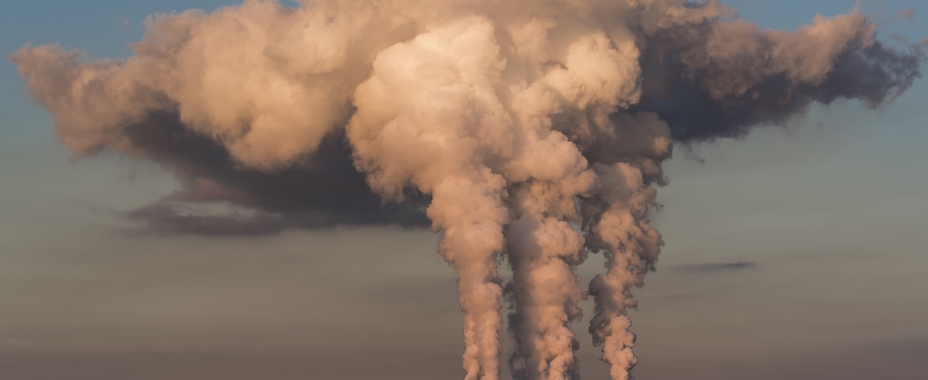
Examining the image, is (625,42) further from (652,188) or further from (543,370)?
(543,370)

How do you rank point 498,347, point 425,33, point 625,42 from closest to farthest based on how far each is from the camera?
1. point 498,347
2. point 425,33
3. point 625,42

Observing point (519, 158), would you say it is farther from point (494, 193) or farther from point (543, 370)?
point (543, 370)

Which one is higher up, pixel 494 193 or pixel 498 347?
pixel 494 193

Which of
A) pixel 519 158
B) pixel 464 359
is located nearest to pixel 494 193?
pixel 519 158

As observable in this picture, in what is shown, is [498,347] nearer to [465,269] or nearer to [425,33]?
[465,269]

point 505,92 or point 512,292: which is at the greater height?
point 505,92

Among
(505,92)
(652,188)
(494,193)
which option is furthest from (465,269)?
(652,188)

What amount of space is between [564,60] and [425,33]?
16129 millimetres

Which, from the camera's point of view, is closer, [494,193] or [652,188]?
[494,193]

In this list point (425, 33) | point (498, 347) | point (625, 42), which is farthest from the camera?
point (625, 42)

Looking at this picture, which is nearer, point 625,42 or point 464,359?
point 464,359

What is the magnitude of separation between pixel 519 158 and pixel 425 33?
602 inches

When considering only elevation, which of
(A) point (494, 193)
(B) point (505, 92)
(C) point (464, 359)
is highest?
(B) point (505, 92)

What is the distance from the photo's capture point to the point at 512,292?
6033 inches
